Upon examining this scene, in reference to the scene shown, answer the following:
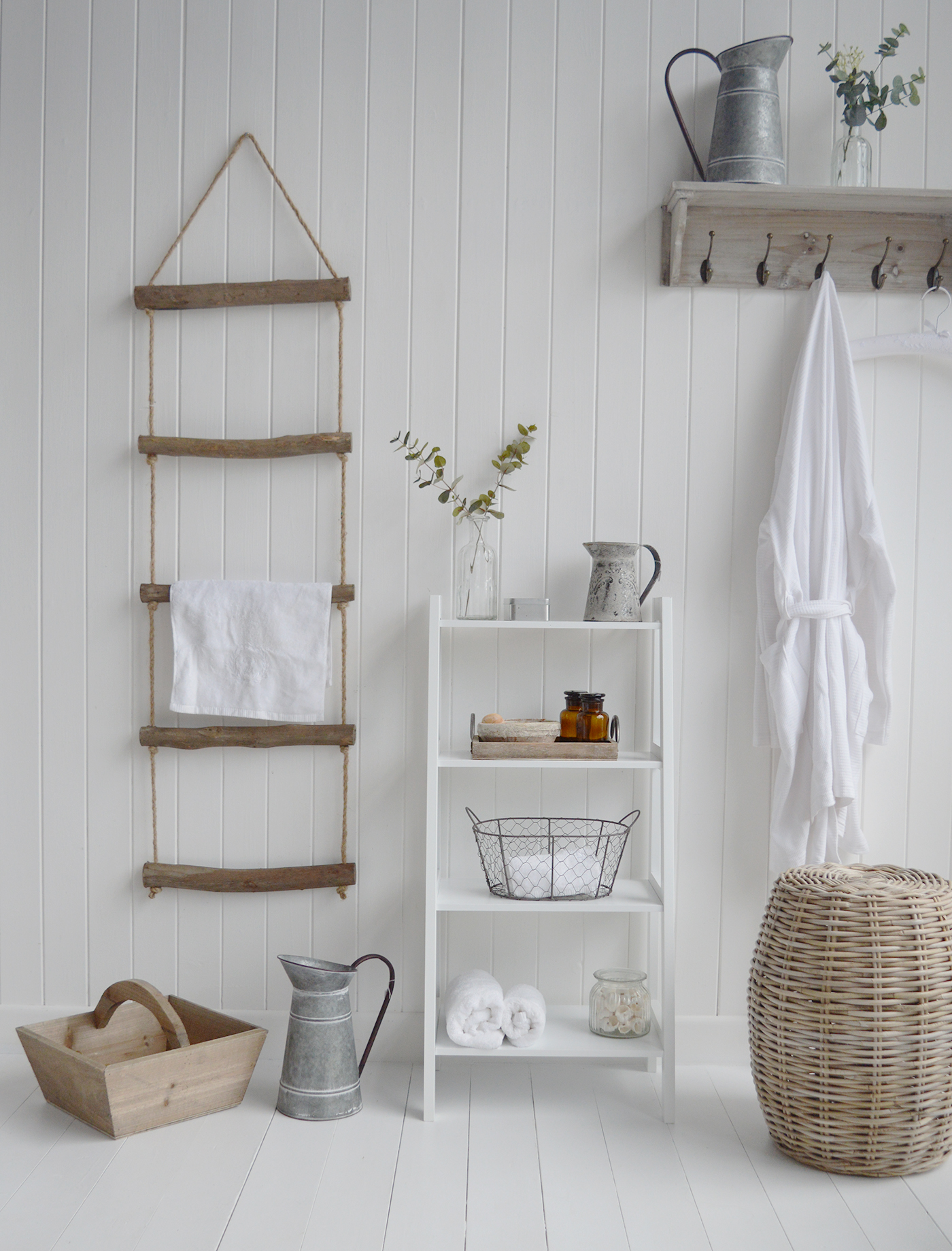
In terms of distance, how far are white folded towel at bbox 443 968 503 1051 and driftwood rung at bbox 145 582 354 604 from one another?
0.85 meters

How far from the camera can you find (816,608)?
7.11 feet

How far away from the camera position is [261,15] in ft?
7.60

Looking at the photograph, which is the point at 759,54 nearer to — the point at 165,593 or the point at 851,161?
the point at 851,161

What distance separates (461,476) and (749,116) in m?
0.95

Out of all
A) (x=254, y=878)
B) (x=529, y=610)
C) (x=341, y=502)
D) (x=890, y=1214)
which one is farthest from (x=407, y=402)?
(x=890, y=1214)

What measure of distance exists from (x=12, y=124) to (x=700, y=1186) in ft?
8.45

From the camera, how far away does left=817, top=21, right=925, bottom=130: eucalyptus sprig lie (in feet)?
7.03

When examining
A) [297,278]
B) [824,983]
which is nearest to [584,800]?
[824,983]

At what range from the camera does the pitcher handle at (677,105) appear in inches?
87.0

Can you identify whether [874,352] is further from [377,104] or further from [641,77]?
[377,104]

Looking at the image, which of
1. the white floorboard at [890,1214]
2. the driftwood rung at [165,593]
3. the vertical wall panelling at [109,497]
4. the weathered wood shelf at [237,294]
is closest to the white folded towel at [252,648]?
the driftwood rung at [165,593]

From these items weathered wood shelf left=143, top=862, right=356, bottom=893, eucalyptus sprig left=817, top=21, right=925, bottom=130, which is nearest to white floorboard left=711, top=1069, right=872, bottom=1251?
weathered wood shelf left=143, top=862, right=356, bottom=893

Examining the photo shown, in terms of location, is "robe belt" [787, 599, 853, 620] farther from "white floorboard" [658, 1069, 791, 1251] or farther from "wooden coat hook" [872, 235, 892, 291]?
"white floorboard" [658, 1069, 791, 1251]

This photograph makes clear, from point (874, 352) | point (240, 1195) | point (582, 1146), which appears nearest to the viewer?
point (240, 1195)
